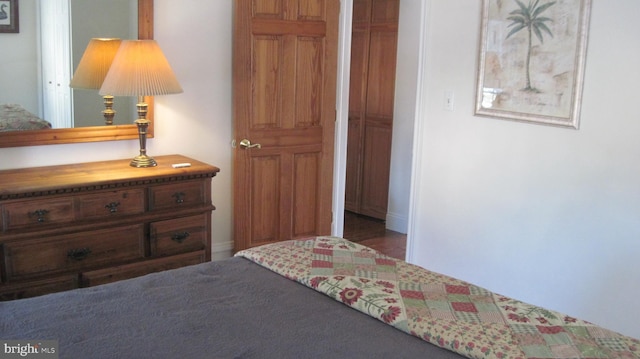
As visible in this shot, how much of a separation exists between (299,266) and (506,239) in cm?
178

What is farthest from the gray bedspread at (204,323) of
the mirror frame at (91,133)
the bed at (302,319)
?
the mirror frame at (91,133)

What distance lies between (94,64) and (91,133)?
0.38 meters

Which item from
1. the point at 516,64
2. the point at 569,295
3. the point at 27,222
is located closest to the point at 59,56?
the point at 27,222

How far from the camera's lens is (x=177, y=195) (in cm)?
350

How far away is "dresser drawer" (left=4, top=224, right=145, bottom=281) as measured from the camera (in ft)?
9.98

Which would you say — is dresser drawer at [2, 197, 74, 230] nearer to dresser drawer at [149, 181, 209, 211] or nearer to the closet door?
dresser drawer at [149, 181, 209, 211]

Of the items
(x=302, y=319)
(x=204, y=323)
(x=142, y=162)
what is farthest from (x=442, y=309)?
(x=142, y=162)

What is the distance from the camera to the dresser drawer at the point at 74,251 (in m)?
3.04

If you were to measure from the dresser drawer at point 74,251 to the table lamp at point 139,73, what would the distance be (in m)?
0.71

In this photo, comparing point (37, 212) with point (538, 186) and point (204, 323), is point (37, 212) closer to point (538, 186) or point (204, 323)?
point (204, 323)

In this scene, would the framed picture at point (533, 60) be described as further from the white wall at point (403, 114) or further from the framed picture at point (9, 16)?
the framed picture at point (9, 16)

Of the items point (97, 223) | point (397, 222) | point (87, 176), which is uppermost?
point (87, 176)

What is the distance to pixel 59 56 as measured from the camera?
11.5 ft

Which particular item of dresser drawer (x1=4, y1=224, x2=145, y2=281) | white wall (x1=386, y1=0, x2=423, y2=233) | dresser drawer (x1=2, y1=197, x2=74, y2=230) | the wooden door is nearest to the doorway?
white wall (x1=386, y1=0, x2=423, y2=233)
